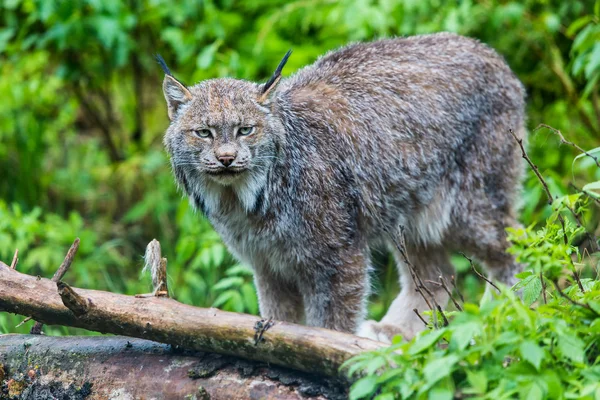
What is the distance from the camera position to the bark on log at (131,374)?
137 inches

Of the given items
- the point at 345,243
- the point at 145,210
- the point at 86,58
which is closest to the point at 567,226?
the point at 345,243

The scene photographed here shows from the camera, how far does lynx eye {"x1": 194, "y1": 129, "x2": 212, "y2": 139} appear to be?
445 centimetres

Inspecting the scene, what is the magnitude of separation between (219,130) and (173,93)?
0.45 metres

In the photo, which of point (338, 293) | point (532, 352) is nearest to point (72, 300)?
point (338, 293)

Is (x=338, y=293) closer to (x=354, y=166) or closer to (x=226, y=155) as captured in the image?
(x=354, y=166)

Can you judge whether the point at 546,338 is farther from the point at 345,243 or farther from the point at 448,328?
the point at 345,243

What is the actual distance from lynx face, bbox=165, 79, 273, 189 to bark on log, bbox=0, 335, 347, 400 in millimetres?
1064

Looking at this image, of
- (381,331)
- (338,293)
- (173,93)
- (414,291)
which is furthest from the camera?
(414,291)

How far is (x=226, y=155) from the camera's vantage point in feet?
14.1

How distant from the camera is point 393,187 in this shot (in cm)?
515

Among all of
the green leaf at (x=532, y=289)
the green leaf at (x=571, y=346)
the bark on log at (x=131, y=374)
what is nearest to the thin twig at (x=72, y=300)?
the bark on log at (x=131, y=374)

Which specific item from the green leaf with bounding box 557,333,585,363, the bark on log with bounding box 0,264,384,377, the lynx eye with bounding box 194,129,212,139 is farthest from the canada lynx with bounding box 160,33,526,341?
the green leaf with bounding box 557,333,585,363

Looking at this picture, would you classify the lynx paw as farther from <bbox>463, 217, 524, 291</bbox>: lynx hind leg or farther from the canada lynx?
<bbox>463, 217, 524, 291</bbox>: lynx hind leg

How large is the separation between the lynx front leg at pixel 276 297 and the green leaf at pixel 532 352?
8.87ft
